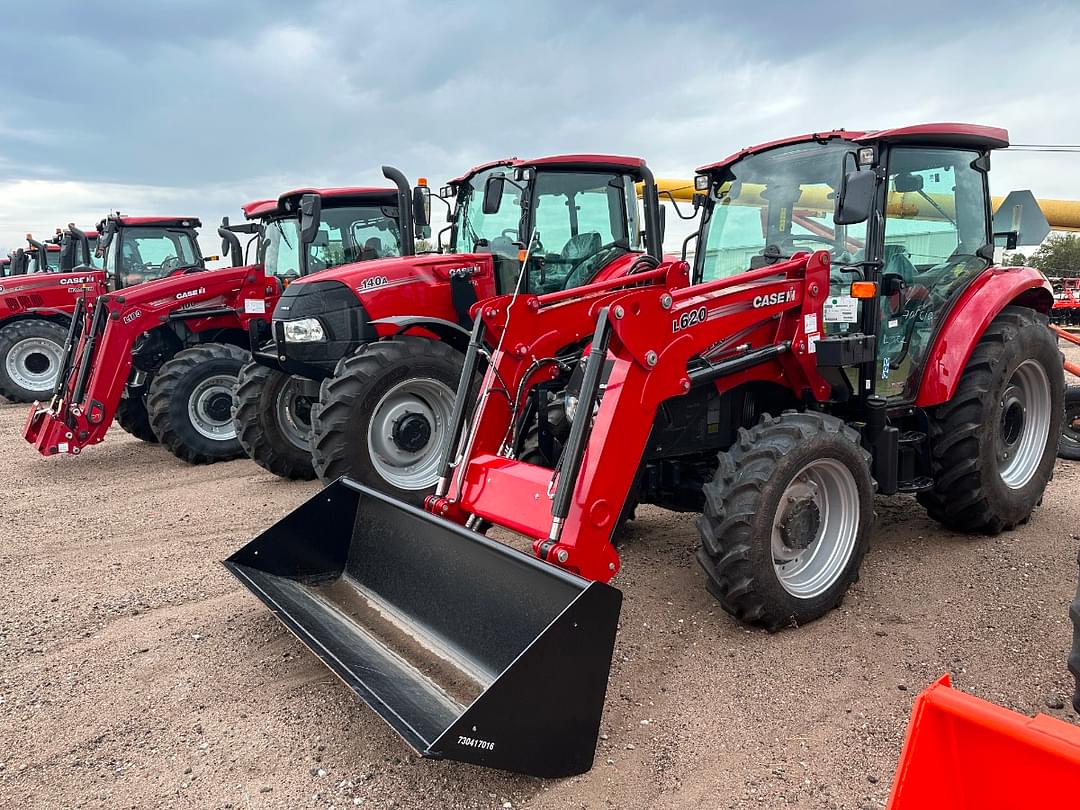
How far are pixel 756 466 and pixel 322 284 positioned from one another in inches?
147

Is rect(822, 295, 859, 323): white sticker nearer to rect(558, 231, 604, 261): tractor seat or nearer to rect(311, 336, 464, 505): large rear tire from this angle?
rect(558, 231, 604, 261): tractor seat

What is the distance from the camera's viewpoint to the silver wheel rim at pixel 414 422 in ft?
18.5

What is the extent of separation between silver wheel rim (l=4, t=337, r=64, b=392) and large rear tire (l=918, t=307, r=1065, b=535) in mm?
12117

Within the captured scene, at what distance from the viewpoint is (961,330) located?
438cm

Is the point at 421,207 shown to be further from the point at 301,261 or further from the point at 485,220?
the point at 301,261

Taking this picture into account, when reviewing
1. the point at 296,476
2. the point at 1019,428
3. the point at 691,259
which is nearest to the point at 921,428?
the point at 1019,428

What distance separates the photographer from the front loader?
3.09 m

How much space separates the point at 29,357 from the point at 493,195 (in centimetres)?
972

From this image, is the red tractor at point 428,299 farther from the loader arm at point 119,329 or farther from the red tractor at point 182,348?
the loader arm at point 119,329

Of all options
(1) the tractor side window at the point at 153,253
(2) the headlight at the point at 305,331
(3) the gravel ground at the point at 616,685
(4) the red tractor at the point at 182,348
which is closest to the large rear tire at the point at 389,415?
(2) the headlight at the point at 305,331

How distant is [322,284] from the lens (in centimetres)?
602

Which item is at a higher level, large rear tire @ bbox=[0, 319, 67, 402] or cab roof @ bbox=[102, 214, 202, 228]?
cab roof @ bbox=[102, 214, 202, 228]

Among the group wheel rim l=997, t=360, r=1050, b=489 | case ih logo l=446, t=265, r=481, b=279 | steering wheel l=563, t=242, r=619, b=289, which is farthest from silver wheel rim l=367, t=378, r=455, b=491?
wheel rim l=997, t=360, r=1050, b=489

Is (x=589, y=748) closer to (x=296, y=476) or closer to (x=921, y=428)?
(x=921, y=428)
